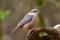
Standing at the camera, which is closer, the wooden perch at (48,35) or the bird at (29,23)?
the wooden perch at (48,35)

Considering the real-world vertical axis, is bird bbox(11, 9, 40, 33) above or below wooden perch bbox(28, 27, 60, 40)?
above

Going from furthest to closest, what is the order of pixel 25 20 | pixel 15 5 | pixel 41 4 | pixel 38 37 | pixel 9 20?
1. pixel 9 20
2. pixel 15 5
3. pixel 41 4
4. pixel 25 20
5. pixel 38 37

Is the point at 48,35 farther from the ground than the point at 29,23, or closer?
closer

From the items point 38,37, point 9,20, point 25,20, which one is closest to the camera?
point 38,37

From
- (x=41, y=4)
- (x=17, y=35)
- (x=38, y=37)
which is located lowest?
(x=38, y=37)

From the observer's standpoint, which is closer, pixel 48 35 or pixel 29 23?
pixel 48 35

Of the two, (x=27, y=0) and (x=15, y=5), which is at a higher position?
(x=15, y=5)

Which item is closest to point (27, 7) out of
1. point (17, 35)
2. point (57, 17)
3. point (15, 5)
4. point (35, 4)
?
point (35, 4)

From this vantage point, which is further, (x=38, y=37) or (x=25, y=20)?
(x=25, y=20)

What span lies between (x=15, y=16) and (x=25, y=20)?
11.1ft

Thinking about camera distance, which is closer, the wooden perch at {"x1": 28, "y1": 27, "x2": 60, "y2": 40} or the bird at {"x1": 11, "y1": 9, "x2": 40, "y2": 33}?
the wooden perch at {"x1": 28, "y1": 27, "x2": 60, "y2": 40}

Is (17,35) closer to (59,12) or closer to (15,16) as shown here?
(15,16)

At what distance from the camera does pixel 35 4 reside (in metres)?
4.90

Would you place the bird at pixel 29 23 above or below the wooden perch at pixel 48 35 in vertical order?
above
